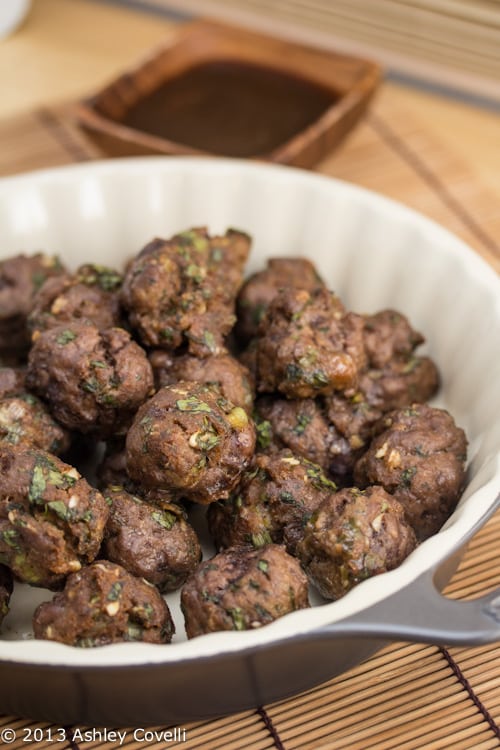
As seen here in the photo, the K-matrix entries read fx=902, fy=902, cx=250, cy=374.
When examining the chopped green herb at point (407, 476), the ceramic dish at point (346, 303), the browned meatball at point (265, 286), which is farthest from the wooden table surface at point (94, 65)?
the chopped green herb at point (407, 476)

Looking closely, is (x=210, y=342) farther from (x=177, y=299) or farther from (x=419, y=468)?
(x=419, y=468)

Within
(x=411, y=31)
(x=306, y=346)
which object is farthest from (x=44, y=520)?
(x=411, y=31)

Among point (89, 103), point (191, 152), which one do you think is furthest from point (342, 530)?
point (89, 103)

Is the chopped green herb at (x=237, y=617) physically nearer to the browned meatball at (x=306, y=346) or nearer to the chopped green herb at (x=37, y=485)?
the chopped green herb at (x=37, y=485)

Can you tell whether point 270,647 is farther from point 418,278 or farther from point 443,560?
point 418,278

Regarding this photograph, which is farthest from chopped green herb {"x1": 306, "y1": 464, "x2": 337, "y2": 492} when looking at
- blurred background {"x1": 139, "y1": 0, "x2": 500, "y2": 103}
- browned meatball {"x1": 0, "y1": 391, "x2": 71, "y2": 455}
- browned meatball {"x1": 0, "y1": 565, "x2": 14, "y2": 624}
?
blurred background {"x1": 139, "y1": 0, "x2": 500, "y2": 103}
